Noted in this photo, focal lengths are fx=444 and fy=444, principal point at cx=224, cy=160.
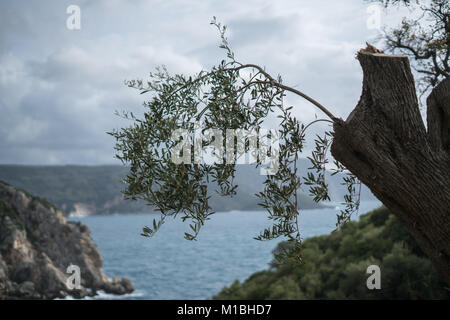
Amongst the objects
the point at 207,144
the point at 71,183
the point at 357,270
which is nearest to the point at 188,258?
the point at 71,183

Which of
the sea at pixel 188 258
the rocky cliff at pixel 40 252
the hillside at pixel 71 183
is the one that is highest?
the hillside at pixel 71 183

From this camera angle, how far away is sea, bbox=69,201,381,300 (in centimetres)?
7112

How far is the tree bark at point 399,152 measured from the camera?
3.63 meters

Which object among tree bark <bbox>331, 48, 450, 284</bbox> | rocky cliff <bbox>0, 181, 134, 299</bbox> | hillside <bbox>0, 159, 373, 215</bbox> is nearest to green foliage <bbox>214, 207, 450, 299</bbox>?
tree bark <bbox>331, 48, 450, 284</bbox>

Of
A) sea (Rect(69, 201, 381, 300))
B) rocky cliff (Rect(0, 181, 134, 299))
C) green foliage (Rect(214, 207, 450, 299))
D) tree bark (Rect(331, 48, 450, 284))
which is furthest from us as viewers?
sea (Rect(69, 201, 381, 300))

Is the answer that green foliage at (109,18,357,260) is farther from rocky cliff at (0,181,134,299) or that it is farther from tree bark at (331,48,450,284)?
rocky cliff at (0,181,134,299)

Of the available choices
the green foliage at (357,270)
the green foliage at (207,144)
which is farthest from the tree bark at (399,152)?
the green foliage at (357,270)

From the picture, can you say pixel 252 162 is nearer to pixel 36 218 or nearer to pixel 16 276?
pixel 16 276

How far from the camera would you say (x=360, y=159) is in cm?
384

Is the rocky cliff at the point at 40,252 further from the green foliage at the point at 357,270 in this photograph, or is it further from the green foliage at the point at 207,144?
the green foliage at the point at 207,144

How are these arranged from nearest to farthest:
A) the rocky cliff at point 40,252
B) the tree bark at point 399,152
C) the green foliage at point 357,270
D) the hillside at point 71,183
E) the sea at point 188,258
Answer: the tree bark at point 399,152 → the green foliage at point 357,270 → the rocky cliff at point 40,252 → the sea at point 188,258 → the hillside at point 71,183

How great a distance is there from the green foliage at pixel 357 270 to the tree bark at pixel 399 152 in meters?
8.56

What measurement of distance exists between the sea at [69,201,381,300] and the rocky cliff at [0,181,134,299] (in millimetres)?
3789

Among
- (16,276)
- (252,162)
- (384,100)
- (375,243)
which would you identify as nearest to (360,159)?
(384,100)
